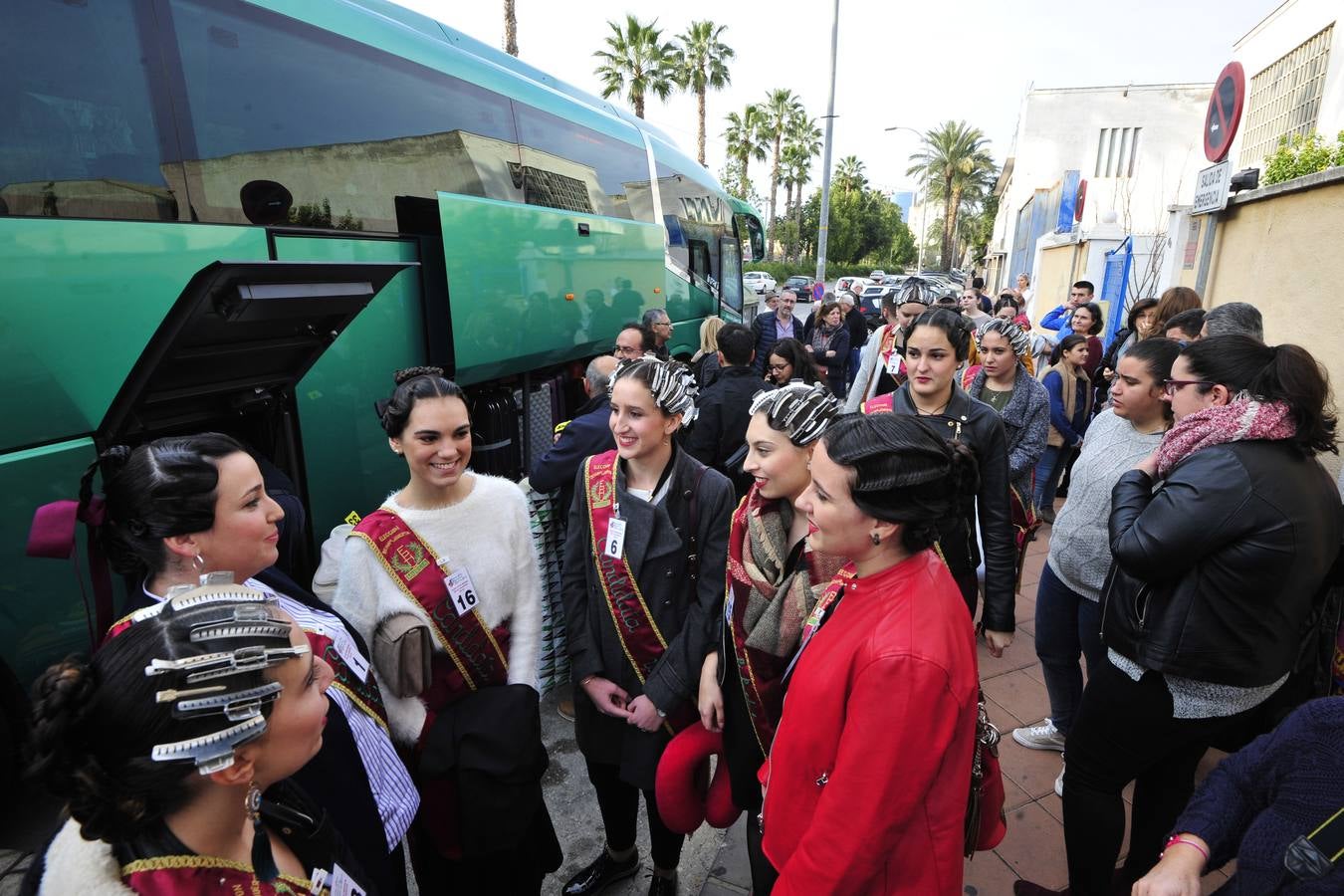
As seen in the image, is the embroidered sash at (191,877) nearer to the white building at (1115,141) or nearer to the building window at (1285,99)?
the building window at (1285,99)

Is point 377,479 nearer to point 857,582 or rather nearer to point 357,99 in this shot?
point 357,99

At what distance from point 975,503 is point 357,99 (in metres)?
4.13

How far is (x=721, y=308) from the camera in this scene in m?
11.8

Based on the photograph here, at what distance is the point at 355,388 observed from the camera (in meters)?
4.19

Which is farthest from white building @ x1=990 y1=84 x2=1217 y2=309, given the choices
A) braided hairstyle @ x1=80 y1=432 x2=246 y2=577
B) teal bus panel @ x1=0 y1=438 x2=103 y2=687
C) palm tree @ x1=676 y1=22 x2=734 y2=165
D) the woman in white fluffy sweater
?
braided hairstyle @ x1=80 y1=432 x2=246 y2=577

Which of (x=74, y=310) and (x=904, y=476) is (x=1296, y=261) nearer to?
(x=904, y=476)

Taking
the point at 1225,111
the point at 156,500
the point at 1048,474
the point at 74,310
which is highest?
the point at 1225,111

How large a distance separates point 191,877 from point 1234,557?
92.7 inches

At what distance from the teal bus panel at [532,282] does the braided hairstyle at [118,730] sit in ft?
13.0

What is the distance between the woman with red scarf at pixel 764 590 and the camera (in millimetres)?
1902

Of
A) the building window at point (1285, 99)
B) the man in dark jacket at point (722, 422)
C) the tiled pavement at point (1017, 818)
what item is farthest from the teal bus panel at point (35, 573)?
the building window at point (1285, 99)

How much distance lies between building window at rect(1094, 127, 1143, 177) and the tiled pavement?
32448 mm

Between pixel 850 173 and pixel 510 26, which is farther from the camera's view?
pixel 850 173

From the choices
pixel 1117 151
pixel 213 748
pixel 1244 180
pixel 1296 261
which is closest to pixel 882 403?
pixel 213 748
